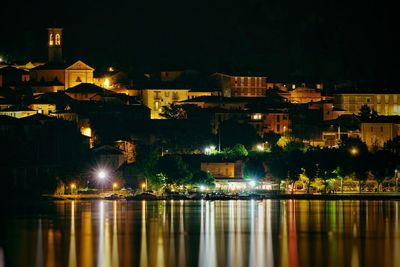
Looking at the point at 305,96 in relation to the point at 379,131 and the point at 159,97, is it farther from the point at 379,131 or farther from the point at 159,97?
the point at 379,131

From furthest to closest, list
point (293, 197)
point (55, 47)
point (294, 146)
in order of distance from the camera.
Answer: point (55, 47), point (294, 146), point (293, 197)

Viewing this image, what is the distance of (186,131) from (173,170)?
425 inches

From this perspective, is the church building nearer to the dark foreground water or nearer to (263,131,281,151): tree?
(263,131,281,151): tree

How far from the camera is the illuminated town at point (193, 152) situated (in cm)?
5427

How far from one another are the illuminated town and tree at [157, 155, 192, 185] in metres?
0.09

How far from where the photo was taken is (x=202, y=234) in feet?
190

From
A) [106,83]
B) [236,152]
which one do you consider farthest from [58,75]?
[236,152]

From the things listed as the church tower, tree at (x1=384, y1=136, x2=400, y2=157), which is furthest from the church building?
tree at (x1=384, y1=136, x2=400, y2=157)

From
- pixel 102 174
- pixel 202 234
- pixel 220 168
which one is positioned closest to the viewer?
pixel 202 234

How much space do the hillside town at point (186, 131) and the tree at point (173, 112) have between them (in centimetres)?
8

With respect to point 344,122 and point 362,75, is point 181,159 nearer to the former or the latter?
point 344,122

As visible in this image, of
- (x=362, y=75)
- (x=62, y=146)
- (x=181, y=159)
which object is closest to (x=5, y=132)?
(x=62, y=146)

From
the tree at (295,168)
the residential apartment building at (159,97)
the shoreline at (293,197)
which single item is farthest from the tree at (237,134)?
the shoreline at (293,197)

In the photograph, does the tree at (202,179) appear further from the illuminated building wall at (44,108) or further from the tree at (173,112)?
the illuminated building wall at (44,108)
